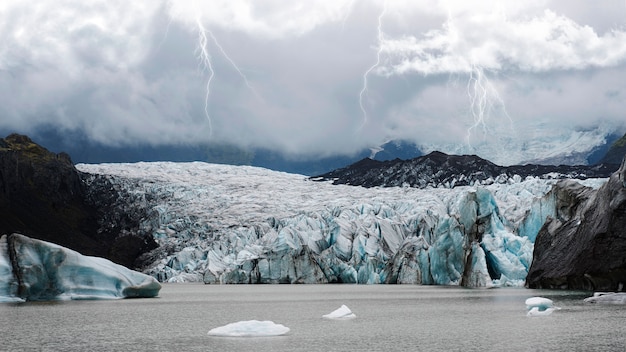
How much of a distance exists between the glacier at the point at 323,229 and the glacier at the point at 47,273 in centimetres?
2667

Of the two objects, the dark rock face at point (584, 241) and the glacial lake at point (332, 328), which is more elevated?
the dark rock face at point (584, 241)

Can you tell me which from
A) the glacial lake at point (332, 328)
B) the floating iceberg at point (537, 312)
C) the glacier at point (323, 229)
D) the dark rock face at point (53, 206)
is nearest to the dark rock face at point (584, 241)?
the glacier at point (323, 229)

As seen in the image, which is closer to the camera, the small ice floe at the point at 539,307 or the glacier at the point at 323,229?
the small ice floe at the point at 539,307

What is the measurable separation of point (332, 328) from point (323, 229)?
52.6 metres

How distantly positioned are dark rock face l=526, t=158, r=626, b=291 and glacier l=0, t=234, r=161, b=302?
24899 mm

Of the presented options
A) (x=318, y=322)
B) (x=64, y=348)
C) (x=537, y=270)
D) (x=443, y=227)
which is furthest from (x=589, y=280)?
(x=64, y=348)

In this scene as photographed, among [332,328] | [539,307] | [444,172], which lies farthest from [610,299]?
[444,172]

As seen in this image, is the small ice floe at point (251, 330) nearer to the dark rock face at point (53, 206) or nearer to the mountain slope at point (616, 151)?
the dark rock face at point (53, 206)

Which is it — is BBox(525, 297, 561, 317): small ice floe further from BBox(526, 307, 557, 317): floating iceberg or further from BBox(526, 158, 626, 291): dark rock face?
BBox(526, 158, 626, 291): dark rock face

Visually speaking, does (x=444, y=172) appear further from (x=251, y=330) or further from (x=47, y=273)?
(x=251, y=330)

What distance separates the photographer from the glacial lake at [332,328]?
47.0 feet

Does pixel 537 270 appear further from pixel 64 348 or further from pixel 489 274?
pixel 64 348

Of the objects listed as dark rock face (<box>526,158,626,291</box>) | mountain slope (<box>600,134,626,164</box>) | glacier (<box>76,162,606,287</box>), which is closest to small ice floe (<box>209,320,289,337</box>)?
dark rock face (<box>526,158,626,291</box>)

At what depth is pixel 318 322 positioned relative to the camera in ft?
67.7
